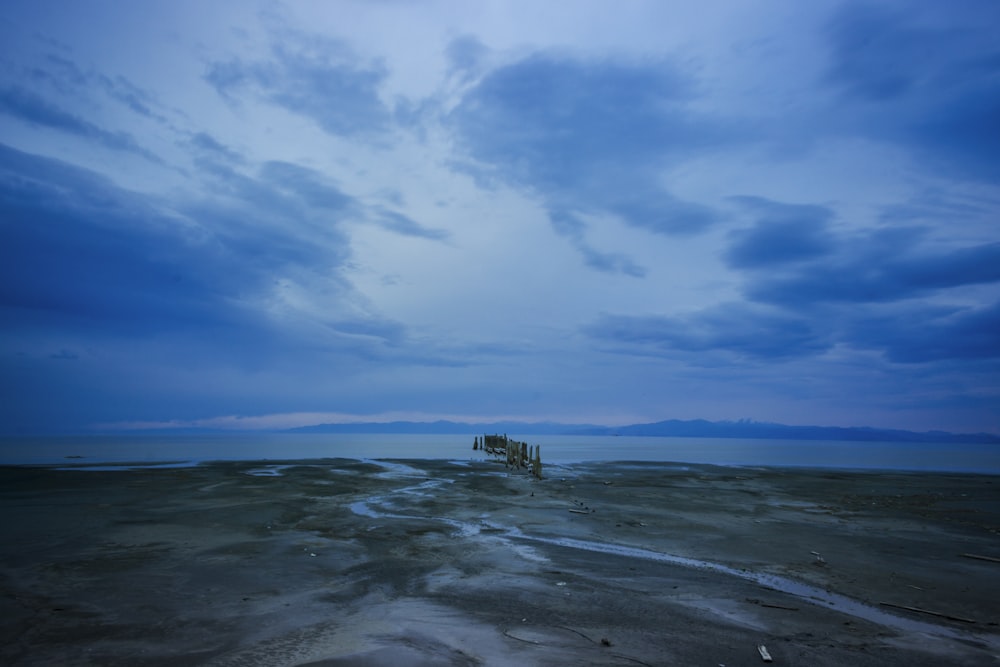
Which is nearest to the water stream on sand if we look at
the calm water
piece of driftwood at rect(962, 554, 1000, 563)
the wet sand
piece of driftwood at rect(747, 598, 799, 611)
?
the wet sand

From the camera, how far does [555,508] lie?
939 inches

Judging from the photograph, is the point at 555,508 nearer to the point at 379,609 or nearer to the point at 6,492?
the point at 379,609

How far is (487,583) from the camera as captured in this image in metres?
11.4

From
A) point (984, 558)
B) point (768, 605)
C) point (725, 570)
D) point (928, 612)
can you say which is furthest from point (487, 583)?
point (984, 558)

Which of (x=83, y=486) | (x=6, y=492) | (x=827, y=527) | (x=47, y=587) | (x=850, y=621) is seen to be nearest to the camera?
(x=850, y=621)

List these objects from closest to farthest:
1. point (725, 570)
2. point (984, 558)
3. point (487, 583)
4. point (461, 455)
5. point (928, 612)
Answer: point (928, 612)
point (487, 583)
point (725, 570)
point (984, 558)
point (461, 455)

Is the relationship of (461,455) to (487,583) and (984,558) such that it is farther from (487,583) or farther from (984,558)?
(487,583)

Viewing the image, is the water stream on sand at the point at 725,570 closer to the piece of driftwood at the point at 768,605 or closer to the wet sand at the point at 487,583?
the wet sand at the point at 487,583

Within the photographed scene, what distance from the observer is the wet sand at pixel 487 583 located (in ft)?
25.8

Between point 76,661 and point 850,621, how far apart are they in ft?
37.1

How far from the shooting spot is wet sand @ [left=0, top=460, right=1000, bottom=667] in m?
7.86

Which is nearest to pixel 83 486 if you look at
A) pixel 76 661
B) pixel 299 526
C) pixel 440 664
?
pixel 299 526

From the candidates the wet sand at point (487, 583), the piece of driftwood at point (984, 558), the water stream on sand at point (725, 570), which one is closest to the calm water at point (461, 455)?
the wet sand at point (487, 583)

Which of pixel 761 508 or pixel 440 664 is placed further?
pixel 761 508
